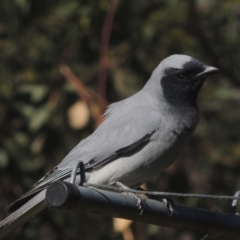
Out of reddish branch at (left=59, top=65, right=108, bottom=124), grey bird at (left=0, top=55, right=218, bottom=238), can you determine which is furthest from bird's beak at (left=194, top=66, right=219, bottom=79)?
reddish branch at (left=59, top=65, right=108, bottom=124)

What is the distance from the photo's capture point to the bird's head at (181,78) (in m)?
3.93

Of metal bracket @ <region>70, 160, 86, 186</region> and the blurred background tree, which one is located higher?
metal bracket @ <region>70, 160, 86, 186</region>

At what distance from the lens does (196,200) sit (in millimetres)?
5211

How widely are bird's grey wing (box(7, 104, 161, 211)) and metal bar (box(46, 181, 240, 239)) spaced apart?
2.60ft

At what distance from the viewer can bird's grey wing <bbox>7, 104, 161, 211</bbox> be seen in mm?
3600

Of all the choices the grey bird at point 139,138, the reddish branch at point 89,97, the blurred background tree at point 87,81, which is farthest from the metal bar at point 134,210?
the blurred background tree at point 87,81

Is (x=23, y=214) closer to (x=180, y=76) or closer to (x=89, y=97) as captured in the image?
(x=180, y=76)

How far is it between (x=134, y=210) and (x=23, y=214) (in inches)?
36.7

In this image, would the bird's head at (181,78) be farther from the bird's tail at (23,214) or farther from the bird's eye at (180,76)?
the bird's tail at (23,214)

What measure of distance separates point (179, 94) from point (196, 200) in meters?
1.46

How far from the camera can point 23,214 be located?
133 inches

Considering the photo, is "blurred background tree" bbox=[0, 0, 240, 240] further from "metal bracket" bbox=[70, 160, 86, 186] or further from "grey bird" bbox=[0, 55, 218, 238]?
"metal bracket" bbox=[70, 160, 86, 186]

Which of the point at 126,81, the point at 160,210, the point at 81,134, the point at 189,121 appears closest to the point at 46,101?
the point at 81,134

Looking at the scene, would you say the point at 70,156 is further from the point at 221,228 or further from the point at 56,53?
the point at 56,53
